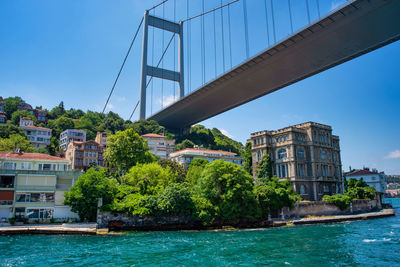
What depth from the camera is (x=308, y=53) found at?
45.3 m

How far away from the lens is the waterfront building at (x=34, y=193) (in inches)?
1199

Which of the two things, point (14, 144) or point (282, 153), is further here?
point (14, 144)

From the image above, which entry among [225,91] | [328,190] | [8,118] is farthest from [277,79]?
[8,118]

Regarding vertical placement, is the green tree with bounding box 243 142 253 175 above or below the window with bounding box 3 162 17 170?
above

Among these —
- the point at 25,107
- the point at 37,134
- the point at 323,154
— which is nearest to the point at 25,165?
the point at 37,134

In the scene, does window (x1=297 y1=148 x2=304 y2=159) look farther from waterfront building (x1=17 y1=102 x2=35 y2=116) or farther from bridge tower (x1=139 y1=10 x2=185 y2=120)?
waterfront building (x1=17 y1=102 x2=35 y2=116)

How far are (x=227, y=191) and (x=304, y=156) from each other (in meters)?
19.3

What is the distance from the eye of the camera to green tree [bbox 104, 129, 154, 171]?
42312 millimetres

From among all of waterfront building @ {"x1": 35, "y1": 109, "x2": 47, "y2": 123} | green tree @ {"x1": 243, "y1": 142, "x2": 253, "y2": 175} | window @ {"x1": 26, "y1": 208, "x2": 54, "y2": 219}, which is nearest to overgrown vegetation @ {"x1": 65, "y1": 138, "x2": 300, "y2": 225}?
window @ {"x1": 26, "y1": 208, "x2": 54, "y2": 219}

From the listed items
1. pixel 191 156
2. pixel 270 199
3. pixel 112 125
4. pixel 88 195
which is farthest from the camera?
pixel 112 125

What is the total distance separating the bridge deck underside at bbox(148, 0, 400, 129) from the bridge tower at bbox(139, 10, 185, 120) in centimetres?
1038

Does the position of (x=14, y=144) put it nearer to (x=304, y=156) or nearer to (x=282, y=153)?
(x=282, y=153)

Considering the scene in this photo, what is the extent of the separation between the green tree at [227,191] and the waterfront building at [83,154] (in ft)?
101

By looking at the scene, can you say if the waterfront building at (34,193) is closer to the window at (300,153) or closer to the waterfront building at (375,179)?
the window at (300,153)
